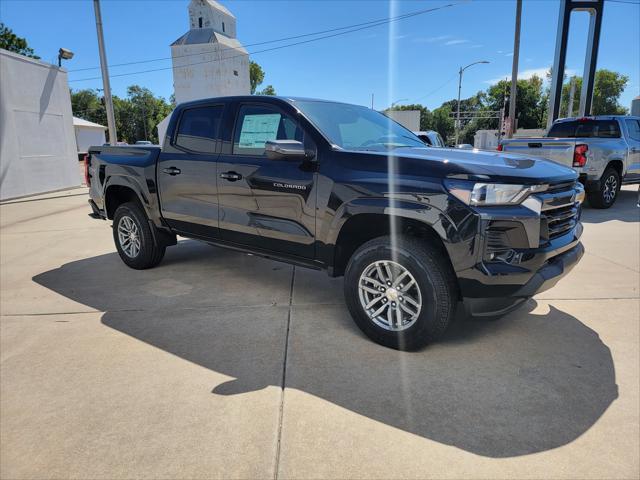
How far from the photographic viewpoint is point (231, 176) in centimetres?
420

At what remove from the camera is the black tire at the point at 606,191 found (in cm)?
→ 953

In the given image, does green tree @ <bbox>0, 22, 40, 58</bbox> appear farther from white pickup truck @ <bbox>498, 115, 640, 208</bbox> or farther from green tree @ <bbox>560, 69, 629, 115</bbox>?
green tree @ <bbox>560, 69, 629, 115</bbox>

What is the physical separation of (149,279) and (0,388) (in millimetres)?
2347

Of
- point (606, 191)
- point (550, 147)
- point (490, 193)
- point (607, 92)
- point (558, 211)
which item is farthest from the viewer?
point (607, 92)

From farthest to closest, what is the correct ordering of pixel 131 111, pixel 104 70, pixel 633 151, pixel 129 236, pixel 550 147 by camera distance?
pixel 131 111 → pixel 104 70 → pixel 633 151 → pixel 550 147 → pixel 129 236

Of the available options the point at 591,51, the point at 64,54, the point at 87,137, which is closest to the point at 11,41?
the point at 87,137

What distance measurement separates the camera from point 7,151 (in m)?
13.5

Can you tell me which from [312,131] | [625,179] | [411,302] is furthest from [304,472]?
[625,179]

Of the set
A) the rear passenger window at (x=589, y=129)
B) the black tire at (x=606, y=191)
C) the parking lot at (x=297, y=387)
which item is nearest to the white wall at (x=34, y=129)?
the parking lot at (x=297, y=387)

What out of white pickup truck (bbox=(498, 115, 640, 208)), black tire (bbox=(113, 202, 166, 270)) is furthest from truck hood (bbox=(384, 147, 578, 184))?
white pickup truck (bbox=(498, 115, 640, 208))

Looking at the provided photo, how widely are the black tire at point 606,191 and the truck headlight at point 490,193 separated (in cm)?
801

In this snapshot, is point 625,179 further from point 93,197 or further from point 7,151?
point 7,151

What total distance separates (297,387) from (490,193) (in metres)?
1.76

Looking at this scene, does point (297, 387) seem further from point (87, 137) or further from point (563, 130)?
point (87, 137)
